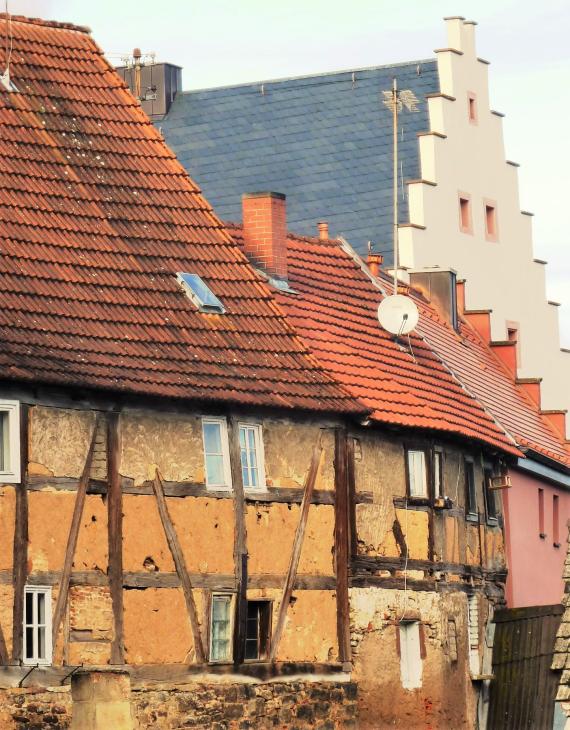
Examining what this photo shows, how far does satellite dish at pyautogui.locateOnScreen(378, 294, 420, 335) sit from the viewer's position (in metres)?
36.3

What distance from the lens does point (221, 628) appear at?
3105 centimetres

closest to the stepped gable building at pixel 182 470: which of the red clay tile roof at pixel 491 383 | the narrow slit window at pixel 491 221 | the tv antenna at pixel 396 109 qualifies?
the tv antenna at pixel 396 109

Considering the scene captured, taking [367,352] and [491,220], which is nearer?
[367,352]

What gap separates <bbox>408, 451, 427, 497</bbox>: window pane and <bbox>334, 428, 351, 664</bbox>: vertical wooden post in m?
2.07

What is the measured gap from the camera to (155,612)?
3002cm

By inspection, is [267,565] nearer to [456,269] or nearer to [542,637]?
[542,637]

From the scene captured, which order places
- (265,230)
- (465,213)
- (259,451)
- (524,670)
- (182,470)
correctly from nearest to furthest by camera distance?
(182,470) → (259,451) → (265,230) → (524,670) → (465,213)

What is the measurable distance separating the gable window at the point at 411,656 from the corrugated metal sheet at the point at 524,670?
109 inches

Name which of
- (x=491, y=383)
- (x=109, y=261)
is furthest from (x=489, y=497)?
(x=109, y=261)

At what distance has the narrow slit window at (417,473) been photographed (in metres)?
34.8

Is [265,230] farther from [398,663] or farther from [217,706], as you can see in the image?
[217,706]

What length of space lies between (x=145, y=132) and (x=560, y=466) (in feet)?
37.5

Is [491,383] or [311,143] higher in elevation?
[311,143]

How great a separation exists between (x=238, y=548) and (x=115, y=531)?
82.6 inches
